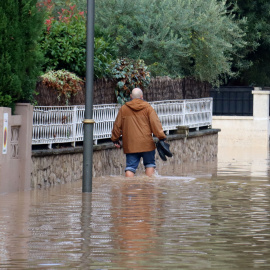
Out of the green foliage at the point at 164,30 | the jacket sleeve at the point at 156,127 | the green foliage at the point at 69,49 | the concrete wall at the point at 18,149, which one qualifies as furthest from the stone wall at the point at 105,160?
the green foliage at the point at 164,30

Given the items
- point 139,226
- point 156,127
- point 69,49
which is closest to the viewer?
point 139,226

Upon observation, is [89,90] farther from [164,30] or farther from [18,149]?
[164,30]

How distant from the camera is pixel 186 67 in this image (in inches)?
1051

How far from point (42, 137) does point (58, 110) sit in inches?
35.7

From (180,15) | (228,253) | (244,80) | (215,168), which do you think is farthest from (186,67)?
(228,253)

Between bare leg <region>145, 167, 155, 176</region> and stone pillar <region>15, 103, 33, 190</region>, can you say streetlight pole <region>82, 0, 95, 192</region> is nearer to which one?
stone pillar <region>15, 103, 33, 190</region>

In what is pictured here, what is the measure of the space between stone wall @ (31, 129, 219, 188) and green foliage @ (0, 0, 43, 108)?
47.8 inches

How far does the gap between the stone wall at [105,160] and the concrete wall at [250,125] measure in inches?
310

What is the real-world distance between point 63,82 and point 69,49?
1859mm

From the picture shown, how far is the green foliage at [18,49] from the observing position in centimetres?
1378

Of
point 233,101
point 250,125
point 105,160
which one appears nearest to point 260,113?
point 250,125

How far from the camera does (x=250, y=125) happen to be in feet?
114

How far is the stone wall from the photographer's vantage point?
15.2 metres

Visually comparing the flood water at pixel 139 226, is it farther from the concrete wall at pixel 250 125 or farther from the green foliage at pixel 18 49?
the concrete wall at pixel 250 125
